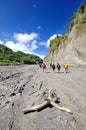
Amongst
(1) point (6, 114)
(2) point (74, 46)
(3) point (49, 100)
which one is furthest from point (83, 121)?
(2) point (74, 46)

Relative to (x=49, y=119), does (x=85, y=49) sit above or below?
above

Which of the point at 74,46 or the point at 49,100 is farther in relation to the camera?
the point at 74,46

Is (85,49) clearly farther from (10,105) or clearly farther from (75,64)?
(10,105)

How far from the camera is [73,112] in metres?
7.78

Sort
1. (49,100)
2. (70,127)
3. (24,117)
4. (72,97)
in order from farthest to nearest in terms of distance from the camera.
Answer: (72,97) < (49,100) < (24,117) < (70,127)

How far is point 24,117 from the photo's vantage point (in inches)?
298

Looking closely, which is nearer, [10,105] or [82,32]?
[10,105]

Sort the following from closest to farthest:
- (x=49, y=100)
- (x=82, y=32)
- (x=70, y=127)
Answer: (x=70, y=127)
(x=49, y=100)
(x=82, y=32)

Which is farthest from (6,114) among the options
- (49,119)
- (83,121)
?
(83,121)

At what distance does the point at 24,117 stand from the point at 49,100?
2061mm

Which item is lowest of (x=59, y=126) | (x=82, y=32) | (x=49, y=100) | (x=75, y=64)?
(x=59, y=126)

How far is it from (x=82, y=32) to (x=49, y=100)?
38.5m

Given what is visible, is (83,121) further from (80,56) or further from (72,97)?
(80,56)

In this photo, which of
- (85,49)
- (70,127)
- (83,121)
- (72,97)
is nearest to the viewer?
(70,127)
